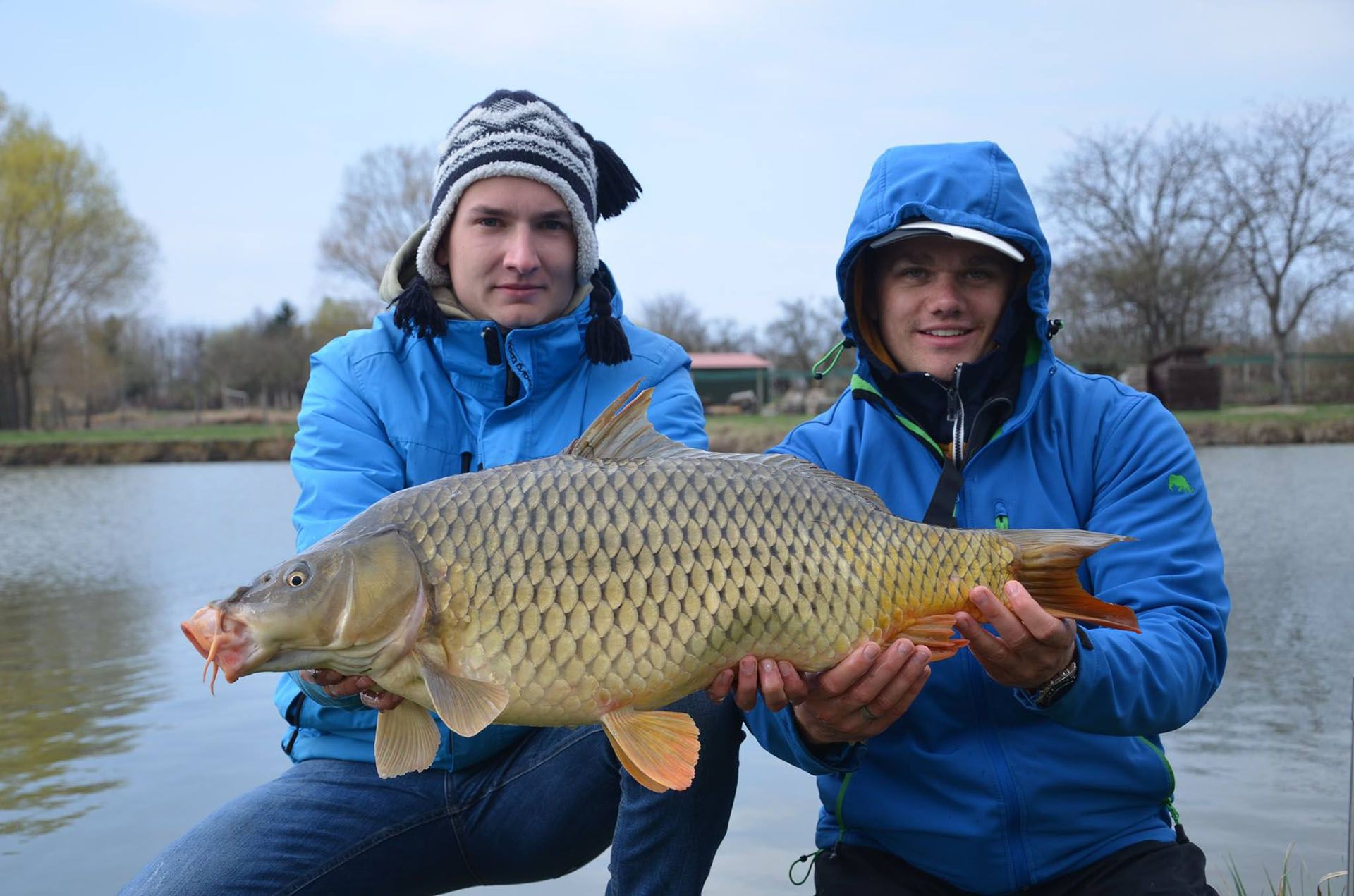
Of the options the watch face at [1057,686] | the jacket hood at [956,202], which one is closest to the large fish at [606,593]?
the watch face at [1057,686]

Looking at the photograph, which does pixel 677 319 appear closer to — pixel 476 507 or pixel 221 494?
pixel 221 494

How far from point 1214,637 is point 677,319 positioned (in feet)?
133

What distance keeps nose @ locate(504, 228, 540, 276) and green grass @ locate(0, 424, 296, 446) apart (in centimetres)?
2091

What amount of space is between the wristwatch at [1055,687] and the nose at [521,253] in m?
1.20

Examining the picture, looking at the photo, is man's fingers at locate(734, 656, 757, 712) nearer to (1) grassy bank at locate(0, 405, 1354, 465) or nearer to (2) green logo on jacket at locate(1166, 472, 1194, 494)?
(2) green logo on jacket at locate(1166, 472, 1194, 494)

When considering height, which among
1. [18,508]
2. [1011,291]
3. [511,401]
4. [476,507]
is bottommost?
[18,508]

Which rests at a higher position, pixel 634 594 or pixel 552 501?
pixel 552 501

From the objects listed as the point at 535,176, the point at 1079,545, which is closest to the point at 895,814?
the point at 1079,545

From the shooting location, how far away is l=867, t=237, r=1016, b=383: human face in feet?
6.51

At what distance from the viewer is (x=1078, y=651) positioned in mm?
1588

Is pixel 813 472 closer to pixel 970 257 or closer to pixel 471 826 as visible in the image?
pixel 970 257

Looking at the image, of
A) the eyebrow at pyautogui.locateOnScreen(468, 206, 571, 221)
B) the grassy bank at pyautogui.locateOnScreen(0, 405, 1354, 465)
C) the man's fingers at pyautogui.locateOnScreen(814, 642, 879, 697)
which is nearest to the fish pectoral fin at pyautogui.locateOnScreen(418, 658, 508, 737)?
the man's fingers at pyautogui.locateOnScreen(814, 642, 879, 697)

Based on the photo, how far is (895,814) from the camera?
180 centimetres

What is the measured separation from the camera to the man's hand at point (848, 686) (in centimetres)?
155
